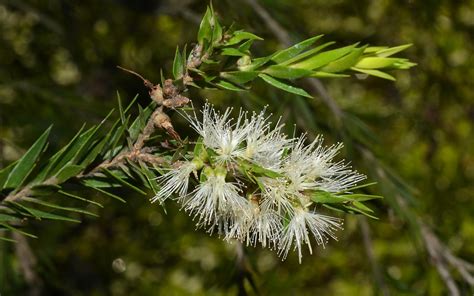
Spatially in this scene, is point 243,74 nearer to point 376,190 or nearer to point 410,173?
point 376,190

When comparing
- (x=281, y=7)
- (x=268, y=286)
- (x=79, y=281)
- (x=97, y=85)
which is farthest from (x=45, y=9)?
(x=268, y=286)

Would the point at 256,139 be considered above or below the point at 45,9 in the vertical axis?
below

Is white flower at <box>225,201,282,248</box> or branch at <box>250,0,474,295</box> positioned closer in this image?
white flower at <box>225,201,282,248</box>

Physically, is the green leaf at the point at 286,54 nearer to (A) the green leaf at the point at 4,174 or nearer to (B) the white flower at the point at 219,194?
(B) the white flower at the point at 219,194

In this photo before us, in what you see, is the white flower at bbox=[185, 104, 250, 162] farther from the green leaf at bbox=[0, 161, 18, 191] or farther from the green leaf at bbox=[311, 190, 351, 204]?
the green leaf at bbox=[0, 161, 18, 191]

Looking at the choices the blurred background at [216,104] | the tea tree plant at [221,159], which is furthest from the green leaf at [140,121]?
the blurred background at [216,104]

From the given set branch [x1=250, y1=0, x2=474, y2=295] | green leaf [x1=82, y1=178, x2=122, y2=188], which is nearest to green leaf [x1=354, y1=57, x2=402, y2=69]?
green leaf [x1=82, y1=178, x2=122, y2=188]
